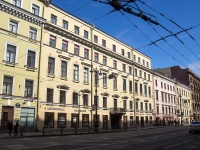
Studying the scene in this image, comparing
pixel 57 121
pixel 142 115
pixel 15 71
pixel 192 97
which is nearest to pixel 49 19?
pixel 15 71

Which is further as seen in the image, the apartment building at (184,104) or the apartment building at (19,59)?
Answer: the apartment building at (184,104)

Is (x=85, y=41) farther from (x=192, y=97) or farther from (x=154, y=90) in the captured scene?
(x=192, y=97)

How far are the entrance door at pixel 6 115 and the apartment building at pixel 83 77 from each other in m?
4.07

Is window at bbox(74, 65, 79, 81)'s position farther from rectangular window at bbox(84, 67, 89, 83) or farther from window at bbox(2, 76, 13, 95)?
window at bbox(2, 76, 13, 95)

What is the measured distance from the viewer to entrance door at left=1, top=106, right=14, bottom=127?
94.6 ft

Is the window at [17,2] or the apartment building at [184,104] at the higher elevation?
the window at [17,2]

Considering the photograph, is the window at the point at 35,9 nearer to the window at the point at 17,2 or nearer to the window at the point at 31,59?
the window at the point at 17,2

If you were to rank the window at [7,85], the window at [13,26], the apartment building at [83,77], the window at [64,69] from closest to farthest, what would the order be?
1. the window at [7,85]
2. the window at [13,26]
3. the apartment building at [83,77]
4. the window at [64,69]

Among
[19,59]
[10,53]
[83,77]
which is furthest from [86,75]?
[10,53]

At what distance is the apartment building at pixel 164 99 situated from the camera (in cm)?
6712

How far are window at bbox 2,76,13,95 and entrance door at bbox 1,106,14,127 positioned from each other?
1.86 meters

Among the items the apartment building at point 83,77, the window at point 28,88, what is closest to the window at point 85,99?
the apartment building at point 83,77

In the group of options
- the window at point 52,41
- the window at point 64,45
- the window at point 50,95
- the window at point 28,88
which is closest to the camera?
the window at point 28,88

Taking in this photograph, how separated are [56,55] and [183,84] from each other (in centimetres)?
6323
